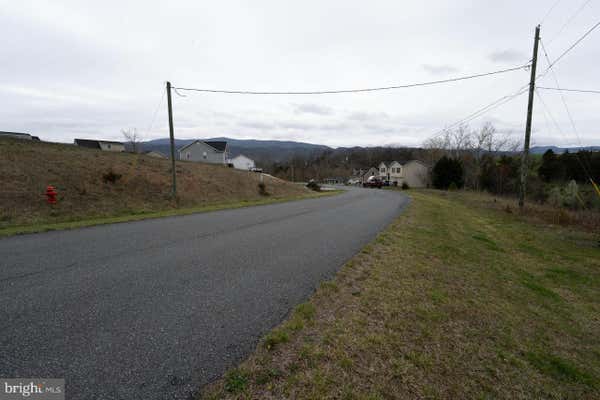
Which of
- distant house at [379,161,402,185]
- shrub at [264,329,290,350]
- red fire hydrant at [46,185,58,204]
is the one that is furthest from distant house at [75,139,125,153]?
shrub at [264,329,290,350]

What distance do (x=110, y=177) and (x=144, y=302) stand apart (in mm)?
16007

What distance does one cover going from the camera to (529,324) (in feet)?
11.4

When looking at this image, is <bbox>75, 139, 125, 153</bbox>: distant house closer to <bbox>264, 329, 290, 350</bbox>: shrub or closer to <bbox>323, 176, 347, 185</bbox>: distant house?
<bbox>323, 176, 347, 185</bbox>: distant house

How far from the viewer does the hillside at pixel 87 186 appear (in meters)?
11.1

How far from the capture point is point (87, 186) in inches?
562

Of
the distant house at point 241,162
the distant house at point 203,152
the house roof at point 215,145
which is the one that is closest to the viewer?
the distant house at point 203,152

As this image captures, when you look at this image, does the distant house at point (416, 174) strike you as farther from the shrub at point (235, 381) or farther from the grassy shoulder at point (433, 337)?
the shrub at point (235, 381)

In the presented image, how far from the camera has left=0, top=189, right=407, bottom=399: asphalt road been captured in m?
2.29

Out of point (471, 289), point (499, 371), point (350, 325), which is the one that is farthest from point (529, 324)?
point (350, 325)

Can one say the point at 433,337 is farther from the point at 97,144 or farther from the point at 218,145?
the point at 97,144

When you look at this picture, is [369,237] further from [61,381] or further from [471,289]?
[61,381]

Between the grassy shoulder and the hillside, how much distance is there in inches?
496

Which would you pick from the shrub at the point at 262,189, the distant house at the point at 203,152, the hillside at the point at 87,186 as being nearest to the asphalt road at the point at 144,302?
the hillside at the point at 87,186

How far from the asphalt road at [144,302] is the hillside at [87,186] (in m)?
5.17
